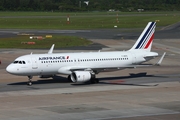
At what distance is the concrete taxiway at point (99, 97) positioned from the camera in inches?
1786

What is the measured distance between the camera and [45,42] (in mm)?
115375

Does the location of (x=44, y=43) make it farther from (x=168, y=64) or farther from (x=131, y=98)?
(x=131, y=98)

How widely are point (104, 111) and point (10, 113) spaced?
8155 mm

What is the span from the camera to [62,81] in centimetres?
6650

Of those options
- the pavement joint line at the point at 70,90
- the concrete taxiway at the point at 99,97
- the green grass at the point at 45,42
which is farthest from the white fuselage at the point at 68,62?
the green grass at the point at 45,42

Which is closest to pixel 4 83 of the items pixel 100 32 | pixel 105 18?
pixel 100 32

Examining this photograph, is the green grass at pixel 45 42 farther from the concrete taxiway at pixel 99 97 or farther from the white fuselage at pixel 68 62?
the white fuselage at pixel 68 62

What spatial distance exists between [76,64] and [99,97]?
1089 centimetres

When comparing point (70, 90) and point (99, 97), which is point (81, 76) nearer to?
point (70, 90)

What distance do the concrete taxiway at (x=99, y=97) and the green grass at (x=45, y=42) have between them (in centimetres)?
3326

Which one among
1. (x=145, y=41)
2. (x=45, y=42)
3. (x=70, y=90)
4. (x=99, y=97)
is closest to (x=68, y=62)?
(x=70, y=90)

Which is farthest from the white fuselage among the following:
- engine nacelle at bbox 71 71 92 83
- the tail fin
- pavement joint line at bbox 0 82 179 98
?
pavement joint line at bbox 0 82 179 98

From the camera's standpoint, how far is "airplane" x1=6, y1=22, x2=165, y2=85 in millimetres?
61781

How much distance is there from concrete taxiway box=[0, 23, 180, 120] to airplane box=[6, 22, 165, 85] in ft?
4.61
